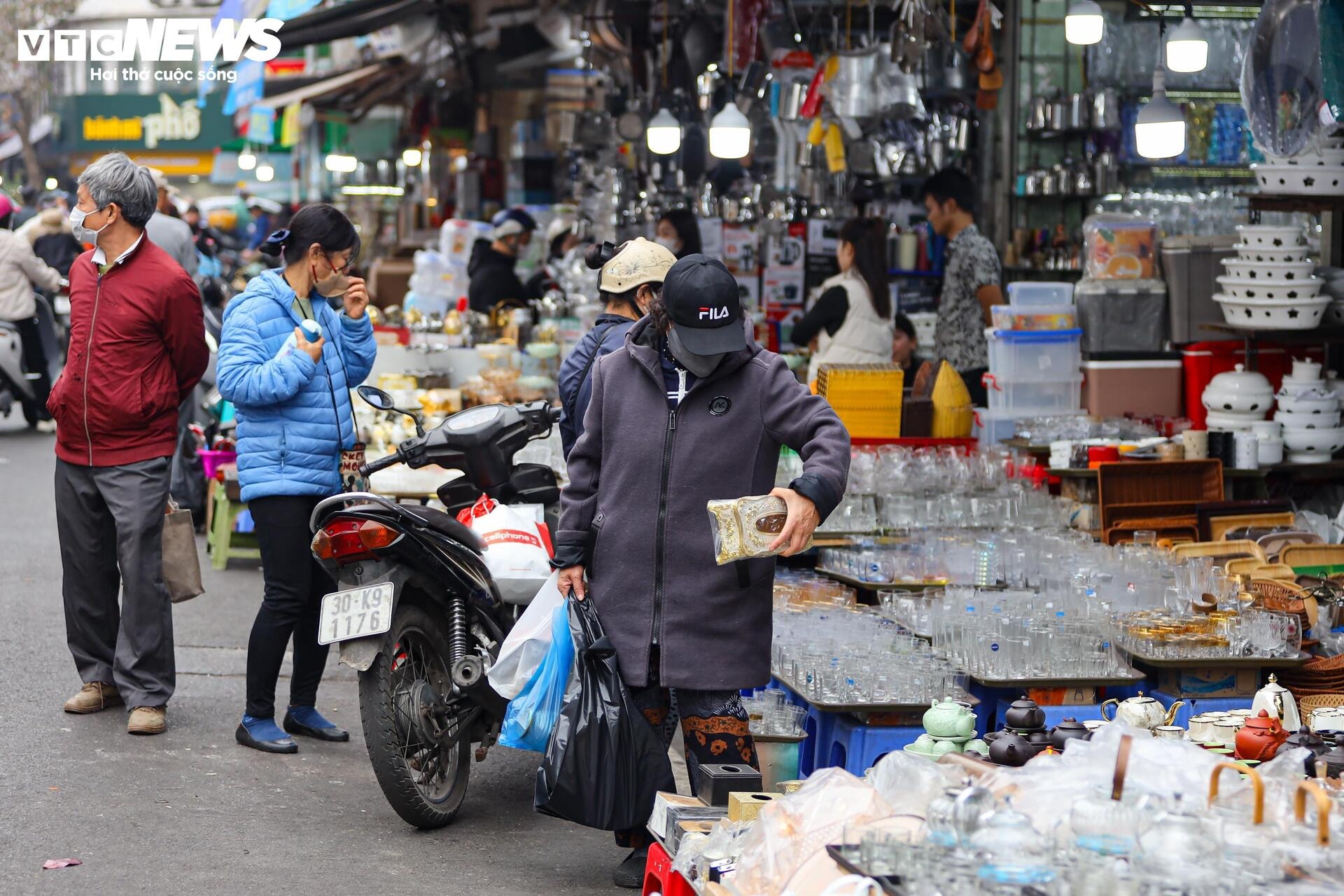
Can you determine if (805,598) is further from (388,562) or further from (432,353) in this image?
(432,353)

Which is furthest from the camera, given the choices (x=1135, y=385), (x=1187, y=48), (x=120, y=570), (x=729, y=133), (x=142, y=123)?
(x=142, y=123)

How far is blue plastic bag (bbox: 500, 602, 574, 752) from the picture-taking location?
4.59 m

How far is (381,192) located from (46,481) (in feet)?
44.3

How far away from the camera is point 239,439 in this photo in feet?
19.5

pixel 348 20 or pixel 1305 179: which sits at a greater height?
pixel 348 20

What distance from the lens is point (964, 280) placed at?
10172 millimetres

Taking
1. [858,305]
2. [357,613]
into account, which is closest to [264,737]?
[357,613]

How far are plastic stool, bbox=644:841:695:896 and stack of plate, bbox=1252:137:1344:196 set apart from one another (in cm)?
526

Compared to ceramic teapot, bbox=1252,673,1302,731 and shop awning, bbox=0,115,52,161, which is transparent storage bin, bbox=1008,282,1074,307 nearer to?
ceramic teapot, bbox=1252,673,1302,731

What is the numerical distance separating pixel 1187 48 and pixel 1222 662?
4398 mm

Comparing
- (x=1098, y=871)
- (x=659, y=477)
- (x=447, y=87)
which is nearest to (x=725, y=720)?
(x=659, y=477)

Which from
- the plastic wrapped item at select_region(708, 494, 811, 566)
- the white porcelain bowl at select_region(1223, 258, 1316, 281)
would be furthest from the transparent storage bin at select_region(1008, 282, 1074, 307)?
the plastic wrapped item at select_region(708, 494, 811, 566)

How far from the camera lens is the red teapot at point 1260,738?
4.02 meters

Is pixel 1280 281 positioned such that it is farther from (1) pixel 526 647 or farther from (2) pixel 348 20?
(2) pixel 348 20
